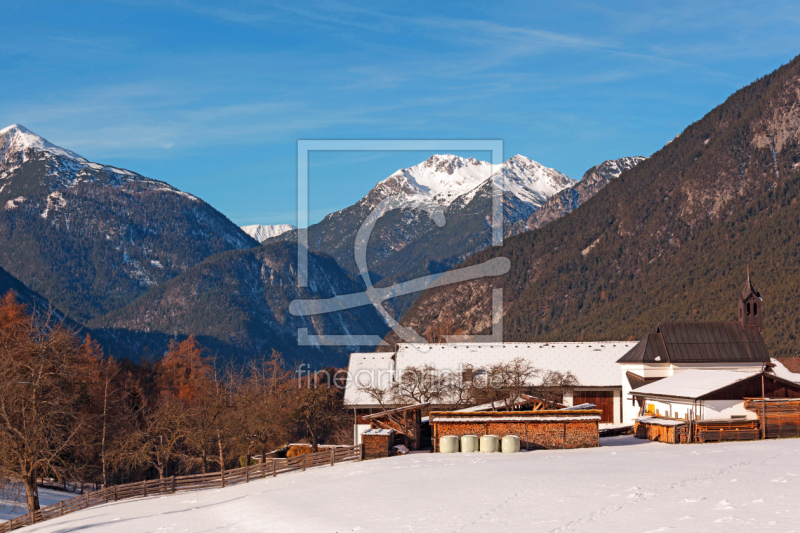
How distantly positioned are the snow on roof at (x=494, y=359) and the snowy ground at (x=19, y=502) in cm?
2607

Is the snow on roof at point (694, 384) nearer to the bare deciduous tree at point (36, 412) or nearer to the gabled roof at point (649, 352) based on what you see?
the gabled roof at point (649, 352)

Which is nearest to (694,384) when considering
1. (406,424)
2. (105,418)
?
(406,424)

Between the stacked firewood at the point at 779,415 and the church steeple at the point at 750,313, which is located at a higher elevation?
the church steeple at the point at 750,313

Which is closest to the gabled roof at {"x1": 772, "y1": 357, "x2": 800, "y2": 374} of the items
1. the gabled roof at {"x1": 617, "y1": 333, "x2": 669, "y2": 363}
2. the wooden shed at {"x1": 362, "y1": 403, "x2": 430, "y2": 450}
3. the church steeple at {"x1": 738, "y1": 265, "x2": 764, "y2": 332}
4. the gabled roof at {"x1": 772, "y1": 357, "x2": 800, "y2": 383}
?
the gabled roof at {"x1": 772, "y1": 357, "x2": 800, "y2": 383}

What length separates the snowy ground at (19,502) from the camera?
2165 inches

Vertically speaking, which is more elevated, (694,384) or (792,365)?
(694,384)

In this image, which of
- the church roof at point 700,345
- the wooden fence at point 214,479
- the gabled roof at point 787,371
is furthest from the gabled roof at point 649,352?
the wooden fence at point 214,479

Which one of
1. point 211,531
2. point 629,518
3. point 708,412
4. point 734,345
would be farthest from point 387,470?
point 734,345

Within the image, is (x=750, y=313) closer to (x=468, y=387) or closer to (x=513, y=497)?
(x=468, y=387)

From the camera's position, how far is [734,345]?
7800 centimetres

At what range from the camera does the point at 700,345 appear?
3068 inches

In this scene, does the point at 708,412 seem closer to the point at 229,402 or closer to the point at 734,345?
the point at 734,345

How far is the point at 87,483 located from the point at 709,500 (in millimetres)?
56951

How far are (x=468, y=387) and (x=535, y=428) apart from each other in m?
22.1
